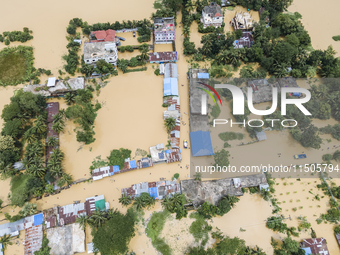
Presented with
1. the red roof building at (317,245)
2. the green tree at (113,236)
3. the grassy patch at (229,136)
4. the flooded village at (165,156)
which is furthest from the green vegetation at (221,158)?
the green tree at (113,236)

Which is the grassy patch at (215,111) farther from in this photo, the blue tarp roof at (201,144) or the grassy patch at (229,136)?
the blue tarp roof at (201,144)

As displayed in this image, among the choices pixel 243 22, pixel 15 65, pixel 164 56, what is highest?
pixel 243 22

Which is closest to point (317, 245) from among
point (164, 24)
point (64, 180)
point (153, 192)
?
point (153, 192)

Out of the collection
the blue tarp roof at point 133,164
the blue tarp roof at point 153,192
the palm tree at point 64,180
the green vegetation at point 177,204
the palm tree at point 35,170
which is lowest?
the green vegetation at point 177,204

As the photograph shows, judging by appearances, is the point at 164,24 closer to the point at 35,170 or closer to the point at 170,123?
the point at 170,123

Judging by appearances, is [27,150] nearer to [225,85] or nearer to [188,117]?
[188,117]

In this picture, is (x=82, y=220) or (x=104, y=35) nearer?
(x=82, y=220)

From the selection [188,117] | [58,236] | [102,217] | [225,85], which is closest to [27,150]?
[58,236]
